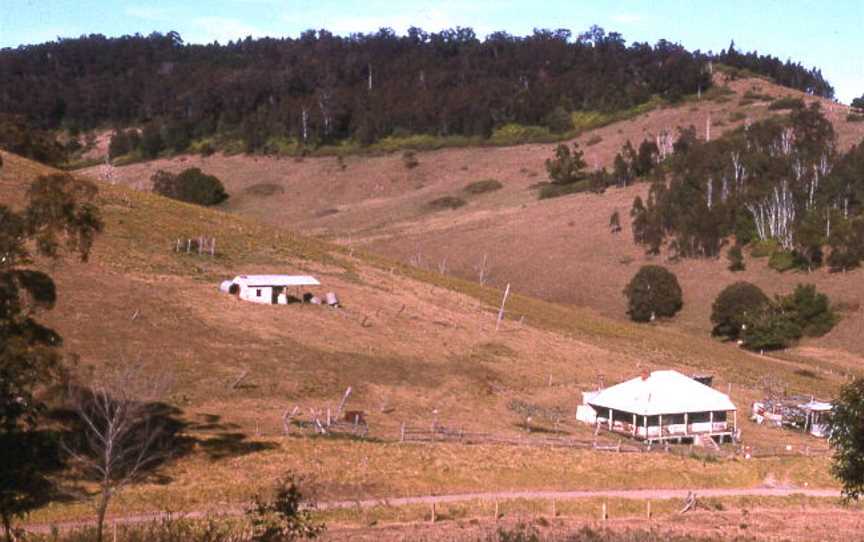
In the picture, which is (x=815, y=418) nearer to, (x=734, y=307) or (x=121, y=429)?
(x=734, y=307)

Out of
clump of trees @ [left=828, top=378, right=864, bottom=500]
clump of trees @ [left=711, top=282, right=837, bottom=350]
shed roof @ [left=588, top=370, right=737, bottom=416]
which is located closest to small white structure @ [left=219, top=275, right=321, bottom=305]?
shed roof @ [left=588, top=370, right=737, bottom=416]

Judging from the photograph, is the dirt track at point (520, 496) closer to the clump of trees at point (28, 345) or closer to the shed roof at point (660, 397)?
the clump of trees at point (28, 345)

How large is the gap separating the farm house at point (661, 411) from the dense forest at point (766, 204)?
149ft

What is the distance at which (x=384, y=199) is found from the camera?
12775cm

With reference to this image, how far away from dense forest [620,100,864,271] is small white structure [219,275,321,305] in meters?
48.6

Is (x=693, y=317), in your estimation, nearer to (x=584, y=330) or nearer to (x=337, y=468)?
(x=584, y=330)

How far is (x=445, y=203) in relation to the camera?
401 ft

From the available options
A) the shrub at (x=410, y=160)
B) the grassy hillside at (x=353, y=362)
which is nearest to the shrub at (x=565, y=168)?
the shrub at (x=410, y=160)

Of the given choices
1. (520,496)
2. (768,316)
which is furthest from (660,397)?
(768,316)

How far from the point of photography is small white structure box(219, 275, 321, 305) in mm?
54438

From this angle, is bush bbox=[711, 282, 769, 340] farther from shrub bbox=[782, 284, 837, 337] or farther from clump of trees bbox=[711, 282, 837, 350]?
shrub bbox=[782, 284, 837, 337]

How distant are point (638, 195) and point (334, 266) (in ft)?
164

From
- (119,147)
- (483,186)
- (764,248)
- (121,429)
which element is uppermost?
(119,147)

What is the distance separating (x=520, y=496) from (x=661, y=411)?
15103 mm
